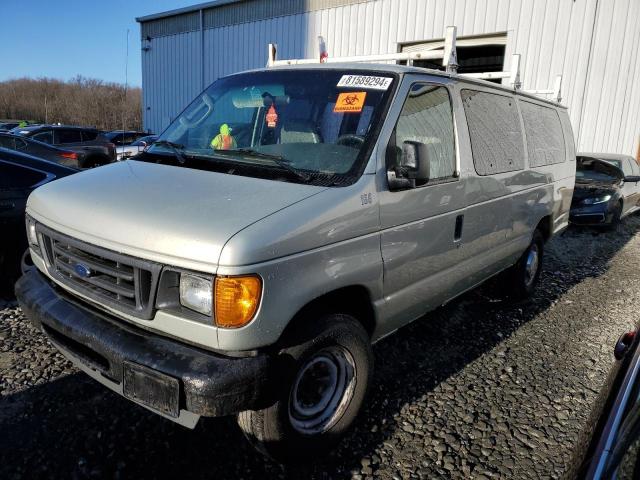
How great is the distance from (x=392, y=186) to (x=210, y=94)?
1.74 metres

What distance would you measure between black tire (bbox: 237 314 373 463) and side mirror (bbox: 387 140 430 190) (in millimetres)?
823

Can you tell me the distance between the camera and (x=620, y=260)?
738cm

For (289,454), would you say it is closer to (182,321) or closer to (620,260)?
(182,321)

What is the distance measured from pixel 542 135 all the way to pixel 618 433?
413 cm

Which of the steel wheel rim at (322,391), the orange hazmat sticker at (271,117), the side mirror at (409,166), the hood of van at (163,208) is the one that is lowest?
the steel wheel rim at (322,391)

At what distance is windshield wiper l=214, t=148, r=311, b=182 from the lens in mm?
2494

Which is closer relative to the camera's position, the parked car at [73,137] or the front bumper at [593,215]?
the front bumper at [593,215]

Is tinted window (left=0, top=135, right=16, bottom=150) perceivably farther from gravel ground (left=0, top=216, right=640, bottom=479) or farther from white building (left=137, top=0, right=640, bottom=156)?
white building (left=137, top=0, right=640, bottom=156)

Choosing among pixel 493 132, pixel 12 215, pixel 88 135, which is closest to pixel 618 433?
pixel 493 132

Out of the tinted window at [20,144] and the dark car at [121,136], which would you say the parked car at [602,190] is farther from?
the dark car at [121,136]

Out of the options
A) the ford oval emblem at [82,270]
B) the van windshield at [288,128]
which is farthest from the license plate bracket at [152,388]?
the van windshield at [288,128]

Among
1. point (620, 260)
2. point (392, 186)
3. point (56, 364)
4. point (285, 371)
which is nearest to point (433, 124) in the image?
point (392, 186)

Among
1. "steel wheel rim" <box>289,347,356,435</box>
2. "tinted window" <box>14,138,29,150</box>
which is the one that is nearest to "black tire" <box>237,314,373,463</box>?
"steel wheel rim" <box>289,347,356,435</box>

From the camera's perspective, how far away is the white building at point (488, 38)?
1194cm
